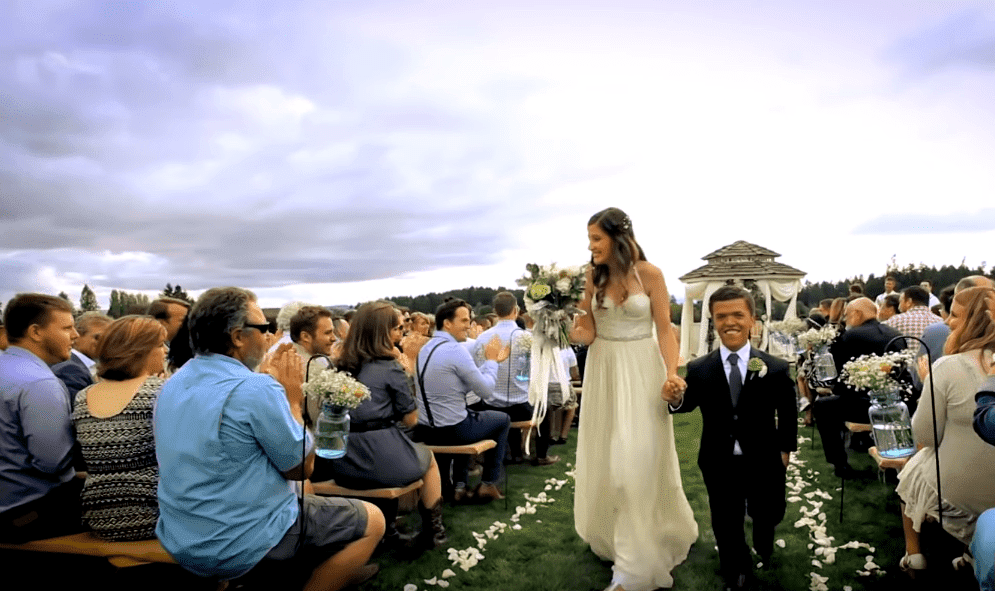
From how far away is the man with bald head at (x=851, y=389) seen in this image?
7688 millimetres

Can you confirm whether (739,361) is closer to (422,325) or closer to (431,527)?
(431,527)

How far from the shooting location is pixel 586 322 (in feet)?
16.5

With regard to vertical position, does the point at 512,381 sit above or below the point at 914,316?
below

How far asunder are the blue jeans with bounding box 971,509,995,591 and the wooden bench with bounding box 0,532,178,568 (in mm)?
4183

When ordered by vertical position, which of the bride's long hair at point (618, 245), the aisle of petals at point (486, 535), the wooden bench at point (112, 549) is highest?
the bride's long hair at point (618, 245)

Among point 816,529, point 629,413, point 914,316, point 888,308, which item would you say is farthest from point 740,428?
point 888,308

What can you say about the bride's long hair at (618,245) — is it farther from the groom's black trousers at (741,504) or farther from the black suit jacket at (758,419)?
the groom's black trousers at (741,504)

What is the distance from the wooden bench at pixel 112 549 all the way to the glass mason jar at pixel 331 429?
1064 mm

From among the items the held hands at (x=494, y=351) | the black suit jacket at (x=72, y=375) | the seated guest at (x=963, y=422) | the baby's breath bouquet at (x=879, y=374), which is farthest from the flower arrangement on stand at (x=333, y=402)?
the seated guest at (x=963, y=422)

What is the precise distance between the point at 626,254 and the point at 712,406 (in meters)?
1.23

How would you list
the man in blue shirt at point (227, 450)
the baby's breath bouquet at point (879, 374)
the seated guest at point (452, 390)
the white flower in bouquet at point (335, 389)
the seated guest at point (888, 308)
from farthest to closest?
the seated guest at point (888, 308) < the seated guest at point (452, 390) < the baby's breath bouquet at point (879, 374) < the white flower in bouquet at point (335, 389) < the man in blue shirt at point (227, 450)

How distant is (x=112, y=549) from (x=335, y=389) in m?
1.54

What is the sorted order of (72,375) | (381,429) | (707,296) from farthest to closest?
(707,296) → (72,375) → (381,429)

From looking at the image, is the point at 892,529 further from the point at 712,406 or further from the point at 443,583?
the point at 443,583
